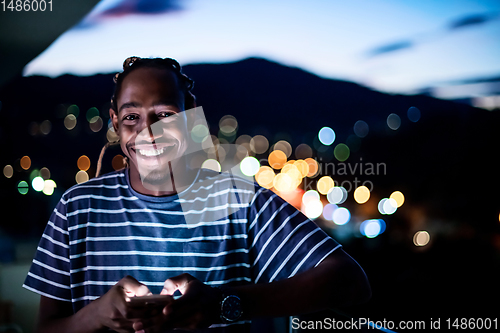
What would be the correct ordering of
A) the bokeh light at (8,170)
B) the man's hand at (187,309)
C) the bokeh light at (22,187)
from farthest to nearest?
the bokeh light at (22,187), the bokeh light at (8,170), the man's hand at (187,309)

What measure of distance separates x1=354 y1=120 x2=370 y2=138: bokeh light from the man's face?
34127mm

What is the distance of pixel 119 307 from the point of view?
0.91 metres

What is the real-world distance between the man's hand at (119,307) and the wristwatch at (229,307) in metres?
0.18

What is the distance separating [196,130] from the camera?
1272mm

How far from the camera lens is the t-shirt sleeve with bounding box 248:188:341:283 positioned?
3.45ft

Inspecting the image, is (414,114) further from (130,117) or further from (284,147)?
(130,117)

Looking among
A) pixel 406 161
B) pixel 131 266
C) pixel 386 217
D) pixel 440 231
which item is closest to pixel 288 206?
pixel 131 266

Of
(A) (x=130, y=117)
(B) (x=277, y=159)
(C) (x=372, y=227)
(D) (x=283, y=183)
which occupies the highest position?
(A) (x=130, y=117)

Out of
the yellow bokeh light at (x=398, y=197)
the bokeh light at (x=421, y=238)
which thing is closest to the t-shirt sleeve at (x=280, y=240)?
the bokeh light at (x=421, y=238)

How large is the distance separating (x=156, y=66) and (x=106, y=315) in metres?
0.70

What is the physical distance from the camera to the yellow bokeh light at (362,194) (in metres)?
26.7

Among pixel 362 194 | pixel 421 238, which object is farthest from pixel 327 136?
pixel 421 238

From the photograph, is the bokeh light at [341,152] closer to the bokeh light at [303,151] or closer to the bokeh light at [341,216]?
the bokeh light at [303,151]

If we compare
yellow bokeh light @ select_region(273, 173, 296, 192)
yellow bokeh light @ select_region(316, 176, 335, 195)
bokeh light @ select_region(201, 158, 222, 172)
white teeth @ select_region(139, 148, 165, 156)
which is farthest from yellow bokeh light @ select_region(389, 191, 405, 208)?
white teeth @ select_region(139, 148, 165, 156)
